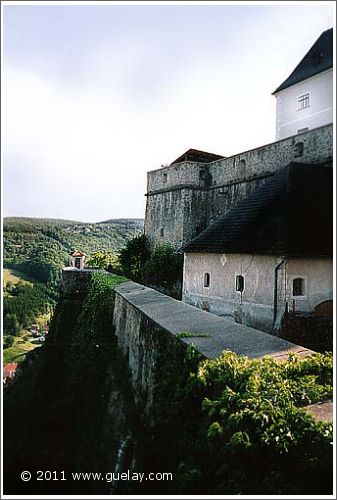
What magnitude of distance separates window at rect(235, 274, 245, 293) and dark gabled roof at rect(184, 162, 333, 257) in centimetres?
60

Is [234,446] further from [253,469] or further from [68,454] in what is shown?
[68,454]

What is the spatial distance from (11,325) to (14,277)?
1.86ft

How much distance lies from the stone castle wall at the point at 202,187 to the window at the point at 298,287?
16.3 feet

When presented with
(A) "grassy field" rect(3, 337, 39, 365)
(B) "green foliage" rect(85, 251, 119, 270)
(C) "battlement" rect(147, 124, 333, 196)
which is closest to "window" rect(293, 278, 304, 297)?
(C) "battlement" rect(147, 124, 333, 196)

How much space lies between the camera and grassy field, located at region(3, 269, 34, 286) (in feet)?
14.8

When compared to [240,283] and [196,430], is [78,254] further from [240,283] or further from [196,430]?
[196,430]

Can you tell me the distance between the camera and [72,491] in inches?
134

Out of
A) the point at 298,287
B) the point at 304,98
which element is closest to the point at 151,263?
the point at 304,98

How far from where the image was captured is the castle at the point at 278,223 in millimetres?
8586

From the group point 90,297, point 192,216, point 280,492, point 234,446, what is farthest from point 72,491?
point 192,216

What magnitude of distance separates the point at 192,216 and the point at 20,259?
13.7 m

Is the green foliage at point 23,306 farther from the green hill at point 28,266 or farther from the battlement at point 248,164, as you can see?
the battlement at point 248,164

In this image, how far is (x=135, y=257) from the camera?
1995 cm

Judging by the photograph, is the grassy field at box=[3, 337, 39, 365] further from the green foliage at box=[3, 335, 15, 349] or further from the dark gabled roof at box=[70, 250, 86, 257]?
the dark gabled roof at box=[70, 250, 86, 257]
